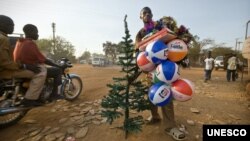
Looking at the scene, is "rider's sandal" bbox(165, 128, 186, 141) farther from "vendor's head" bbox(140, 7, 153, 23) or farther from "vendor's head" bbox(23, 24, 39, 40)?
"vendor's head" bbox(23, 24, 39, 40)

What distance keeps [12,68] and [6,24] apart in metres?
0.86

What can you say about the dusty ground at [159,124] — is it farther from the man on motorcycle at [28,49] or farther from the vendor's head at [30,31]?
the vendor's head at [30,31]

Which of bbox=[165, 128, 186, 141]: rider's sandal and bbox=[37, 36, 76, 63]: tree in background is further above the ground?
bbox=[37, 36, 76, 63]: tree in background

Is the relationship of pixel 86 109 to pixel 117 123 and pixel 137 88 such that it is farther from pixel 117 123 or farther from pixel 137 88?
pixel 137 88

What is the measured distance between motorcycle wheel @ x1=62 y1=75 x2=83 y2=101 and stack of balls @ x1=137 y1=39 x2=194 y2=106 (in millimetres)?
3059

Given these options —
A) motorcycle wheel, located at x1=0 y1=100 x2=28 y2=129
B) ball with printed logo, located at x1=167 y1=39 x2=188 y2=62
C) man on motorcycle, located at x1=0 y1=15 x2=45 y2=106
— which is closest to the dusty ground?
motorcycle wheel, located at x1=0 y1=100 x2=28 y2=129

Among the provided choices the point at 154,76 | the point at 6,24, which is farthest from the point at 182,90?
the point at 6,24

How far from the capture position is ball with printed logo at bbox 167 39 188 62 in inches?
121

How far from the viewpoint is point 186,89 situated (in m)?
2.95

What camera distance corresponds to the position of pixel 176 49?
10.1ft

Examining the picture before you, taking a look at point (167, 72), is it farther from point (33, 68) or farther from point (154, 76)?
point (33, 68)

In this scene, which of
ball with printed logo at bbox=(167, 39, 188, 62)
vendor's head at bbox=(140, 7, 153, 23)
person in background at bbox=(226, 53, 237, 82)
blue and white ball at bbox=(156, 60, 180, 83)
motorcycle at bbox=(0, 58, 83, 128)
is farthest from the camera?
person in background at bbox=(226, 53, 237, 82)

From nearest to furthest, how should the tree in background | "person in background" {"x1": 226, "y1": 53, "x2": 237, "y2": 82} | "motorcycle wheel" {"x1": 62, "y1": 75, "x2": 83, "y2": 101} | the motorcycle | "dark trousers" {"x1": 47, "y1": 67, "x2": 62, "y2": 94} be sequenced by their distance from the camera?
the motorcycle → "dark trousers" {"x1": 47, "y1": 67, "x2": 62, "y2": 94} → "motorcycle wheel" {"x1": 62, "y1": 75, "x2": 83, "y2": 101} → "person in background" {"x1": 226, "y1": 53, "x2": 237, "y2": 82} → the tree in background

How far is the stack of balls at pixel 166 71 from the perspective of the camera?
296 centimetres
